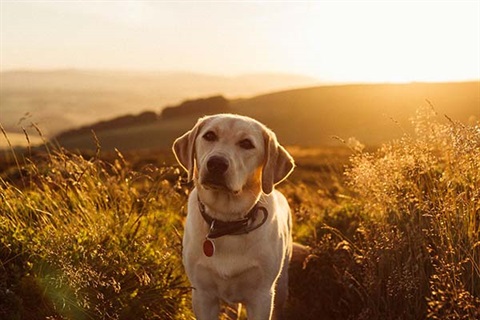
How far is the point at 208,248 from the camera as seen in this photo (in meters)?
5.17

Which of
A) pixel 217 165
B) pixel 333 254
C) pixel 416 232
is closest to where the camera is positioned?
pixel 217 165

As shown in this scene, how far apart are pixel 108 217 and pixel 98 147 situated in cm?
73

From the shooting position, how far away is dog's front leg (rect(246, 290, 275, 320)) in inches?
206

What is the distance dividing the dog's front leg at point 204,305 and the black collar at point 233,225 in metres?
0.48

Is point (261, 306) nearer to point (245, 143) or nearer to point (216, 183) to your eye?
point (216, 183)

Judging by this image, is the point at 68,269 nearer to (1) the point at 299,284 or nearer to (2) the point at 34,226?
(2) the point at 34,226

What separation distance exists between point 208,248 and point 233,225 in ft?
0.82

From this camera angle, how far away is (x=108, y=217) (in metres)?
6.49

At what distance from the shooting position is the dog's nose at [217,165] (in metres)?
4.83

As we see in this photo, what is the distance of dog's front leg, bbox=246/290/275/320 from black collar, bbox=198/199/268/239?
1.67 ft

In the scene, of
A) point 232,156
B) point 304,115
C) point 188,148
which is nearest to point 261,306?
point 232,156

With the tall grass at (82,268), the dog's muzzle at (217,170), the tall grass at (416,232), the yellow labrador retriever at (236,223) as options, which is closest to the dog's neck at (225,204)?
the yellow labrador retriever at (236,223)

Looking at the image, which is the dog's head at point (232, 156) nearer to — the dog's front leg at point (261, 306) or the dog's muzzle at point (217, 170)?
the dog's muzzle at point (217, 170)

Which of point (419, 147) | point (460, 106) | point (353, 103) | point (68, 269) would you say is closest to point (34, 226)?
point (68, 269)
